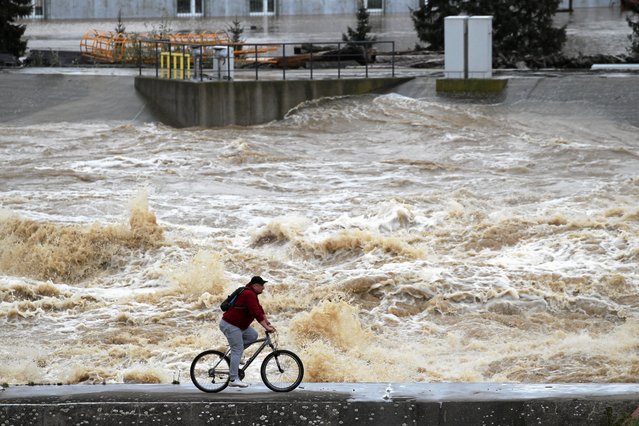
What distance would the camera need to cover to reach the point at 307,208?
2059 centimetres

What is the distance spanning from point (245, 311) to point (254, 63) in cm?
2776

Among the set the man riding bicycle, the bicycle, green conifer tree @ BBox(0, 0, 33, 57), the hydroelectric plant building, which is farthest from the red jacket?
the hydroelectric plant building

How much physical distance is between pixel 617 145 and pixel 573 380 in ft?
43.0

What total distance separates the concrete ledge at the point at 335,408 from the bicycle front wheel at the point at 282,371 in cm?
24

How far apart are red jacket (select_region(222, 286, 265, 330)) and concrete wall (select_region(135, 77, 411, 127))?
18.9 meters

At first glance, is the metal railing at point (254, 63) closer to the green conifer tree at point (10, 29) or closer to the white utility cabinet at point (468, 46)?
the white utility cabinet at point (468, 46)

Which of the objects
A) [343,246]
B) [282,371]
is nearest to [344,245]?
[343,246]

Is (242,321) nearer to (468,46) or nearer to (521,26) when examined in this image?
(468,46)

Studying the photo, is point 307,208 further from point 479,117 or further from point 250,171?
point 479,117

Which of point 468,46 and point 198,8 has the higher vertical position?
point 198,8

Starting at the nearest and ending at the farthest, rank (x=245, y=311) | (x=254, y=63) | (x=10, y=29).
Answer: (x=245, y=311), (x=254, y=63), (x=10, y=29)

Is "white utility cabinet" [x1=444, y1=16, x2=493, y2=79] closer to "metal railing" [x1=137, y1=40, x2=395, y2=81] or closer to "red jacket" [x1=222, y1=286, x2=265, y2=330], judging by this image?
"metal railing" [x1=137, y1=40, x2=395, y2=81]

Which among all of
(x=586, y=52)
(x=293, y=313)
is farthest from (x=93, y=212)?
(x=586, y=52)

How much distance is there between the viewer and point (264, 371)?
10.3m
